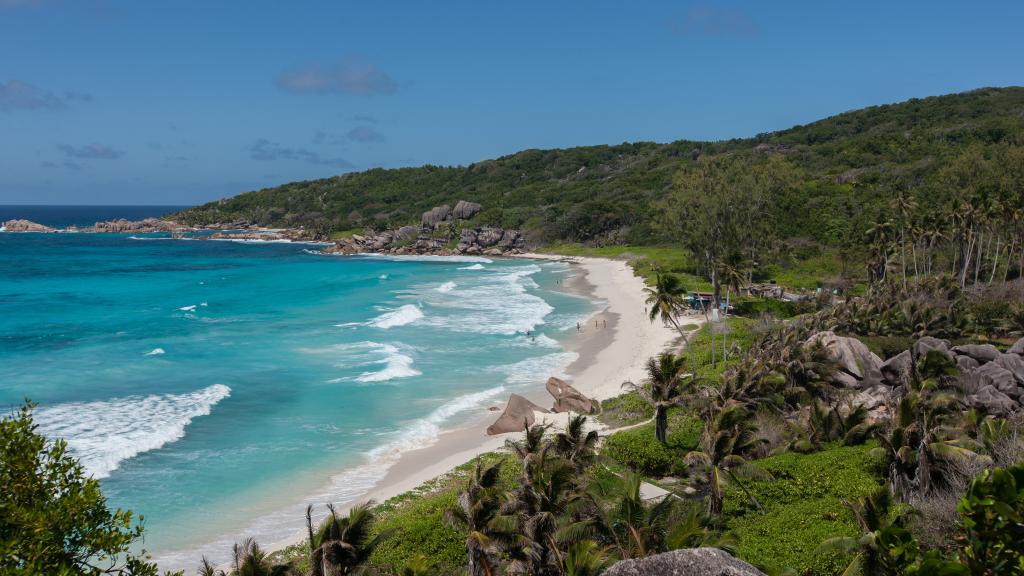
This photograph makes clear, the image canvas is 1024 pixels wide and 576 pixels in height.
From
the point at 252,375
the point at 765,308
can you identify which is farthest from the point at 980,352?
the point at 252,375

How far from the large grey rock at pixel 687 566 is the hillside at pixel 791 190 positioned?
8340cm

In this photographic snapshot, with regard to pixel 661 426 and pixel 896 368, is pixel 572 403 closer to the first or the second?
pixel 661 426

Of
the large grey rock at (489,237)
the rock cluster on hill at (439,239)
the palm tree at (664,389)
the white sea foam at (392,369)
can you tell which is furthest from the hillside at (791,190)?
the palm tree at (664,389)

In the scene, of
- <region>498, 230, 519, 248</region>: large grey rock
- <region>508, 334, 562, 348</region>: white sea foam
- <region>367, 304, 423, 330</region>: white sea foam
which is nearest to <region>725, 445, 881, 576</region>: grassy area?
<region>508, 334, 562, 348</region>: white sea foam

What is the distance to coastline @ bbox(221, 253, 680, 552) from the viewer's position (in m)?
27.8

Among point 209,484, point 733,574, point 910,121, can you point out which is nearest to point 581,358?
point 209,484

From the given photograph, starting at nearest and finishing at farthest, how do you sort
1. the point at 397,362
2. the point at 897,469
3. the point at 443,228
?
the point at 897,469
the point at 397,362
the point at 443,228

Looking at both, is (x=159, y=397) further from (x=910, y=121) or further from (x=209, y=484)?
(x=910, y=121)

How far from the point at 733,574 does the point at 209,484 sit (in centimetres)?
2542

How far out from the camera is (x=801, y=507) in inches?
798

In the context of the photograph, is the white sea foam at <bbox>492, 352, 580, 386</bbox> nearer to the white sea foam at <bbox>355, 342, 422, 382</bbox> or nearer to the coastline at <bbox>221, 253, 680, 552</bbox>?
the coastline at <bbox>221, 253, 680, 552</bbox>

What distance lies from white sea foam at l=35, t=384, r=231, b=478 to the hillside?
70895 millimetres

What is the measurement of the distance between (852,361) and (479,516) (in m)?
25.8

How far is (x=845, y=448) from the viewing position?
25016 millimetres
